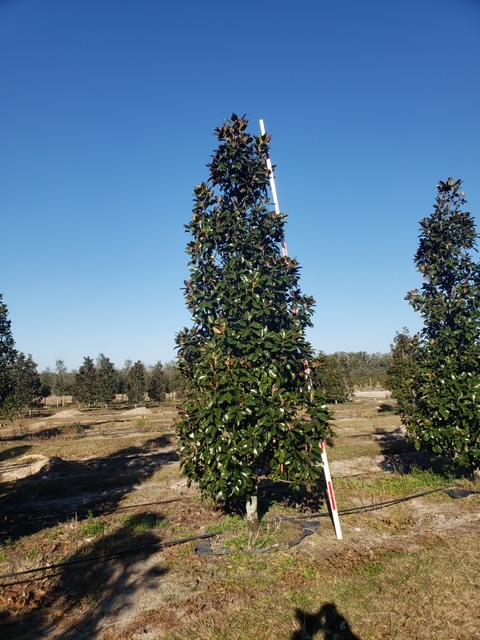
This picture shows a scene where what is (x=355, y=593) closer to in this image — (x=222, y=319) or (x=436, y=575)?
(x=436, y=575)

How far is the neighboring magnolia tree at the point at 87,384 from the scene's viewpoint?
6000 cm

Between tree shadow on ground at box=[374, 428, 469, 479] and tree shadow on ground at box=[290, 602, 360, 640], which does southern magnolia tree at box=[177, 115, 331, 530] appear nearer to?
tree shadow on ground at box=[290, 602, 360, 640]

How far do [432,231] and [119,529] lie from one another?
12376 millimetres

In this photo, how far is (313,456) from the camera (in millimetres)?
7270

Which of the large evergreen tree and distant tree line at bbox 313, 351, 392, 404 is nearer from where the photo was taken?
distant tree line at bbox 313, 351, 392, 404

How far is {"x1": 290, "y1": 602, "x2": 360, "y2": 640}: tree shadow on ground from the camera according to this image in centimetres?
512

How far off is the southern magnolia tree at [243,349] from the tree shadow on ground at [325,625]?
2013mm

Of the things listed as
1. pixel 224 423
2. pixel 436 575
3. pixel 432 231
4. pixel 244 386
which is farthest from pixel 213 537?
pixel 432 231

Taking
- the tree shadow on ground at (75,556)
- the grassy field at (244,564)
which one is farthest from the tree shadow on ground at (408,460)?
the tree shadow on ground at (75,556)

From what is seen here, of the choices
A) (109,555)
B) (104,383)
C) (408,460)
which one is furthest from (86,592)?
(104,383)

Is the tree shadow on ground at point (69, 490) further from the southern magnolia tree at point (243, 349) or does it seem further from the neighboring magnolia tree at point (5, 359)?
the southern magnolia tree at point (243, 349)

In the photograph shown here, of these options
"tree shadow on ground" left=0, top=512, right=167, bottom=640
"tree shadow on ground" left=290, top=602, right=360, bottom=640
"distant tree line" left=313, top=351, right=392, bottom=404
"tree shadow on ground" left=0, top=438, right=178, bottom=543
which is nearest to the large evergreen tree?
"distant tree line" left=313, top=351, right=392, bottom=404

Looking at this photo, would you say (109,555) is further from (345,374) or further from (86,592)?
(345,374)

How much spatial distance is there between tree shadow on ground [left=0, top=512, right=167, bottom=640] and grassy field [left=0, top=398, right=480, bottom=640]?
29 millimetres
